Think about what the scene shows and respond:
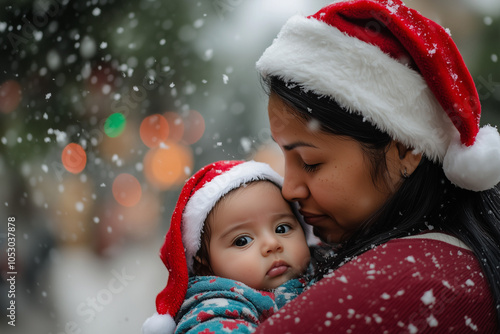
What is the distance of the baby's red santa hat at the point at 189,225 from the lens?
1320 millimetres

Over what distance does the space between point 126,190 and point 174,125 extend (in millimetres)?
573

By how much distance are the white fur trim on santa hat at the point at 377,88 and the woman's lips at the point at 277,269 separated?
473 mm

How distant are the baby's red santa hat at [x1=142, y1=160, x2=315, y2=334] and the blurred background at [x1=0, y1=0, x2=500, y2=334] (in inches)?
30.6

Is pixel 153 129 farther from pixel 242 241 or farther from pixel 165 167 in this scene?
pixel 242 241

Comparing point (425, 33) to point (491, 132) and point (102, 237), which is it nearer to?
point (491, 132)

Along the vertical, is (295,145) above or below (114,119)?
above

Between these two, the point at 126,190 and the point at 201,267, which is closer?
the point at 201,267

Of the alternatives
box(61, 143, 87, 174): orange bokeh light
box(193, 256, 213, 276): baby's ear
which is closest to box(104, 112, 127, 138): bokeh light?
box(61, 143, 87, 174): orange bokeh light

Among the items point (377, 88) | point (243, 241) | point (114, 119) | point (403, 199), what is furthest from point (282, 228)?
point (114, 119)

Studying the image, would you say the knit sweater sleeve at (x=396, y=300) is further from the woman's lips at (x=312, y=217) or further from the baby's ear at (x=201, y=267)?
the baby's ear at (x=201, y=267)

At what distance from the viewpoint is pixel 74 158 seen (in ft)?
9.69

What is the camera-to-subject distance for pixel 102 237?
3.40 meters

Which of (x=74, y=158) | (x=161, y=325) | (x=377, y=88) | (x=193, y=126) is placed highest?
(x=377, y=88)

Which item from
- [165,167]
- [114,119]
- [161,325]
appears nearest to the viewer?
[161,325]
